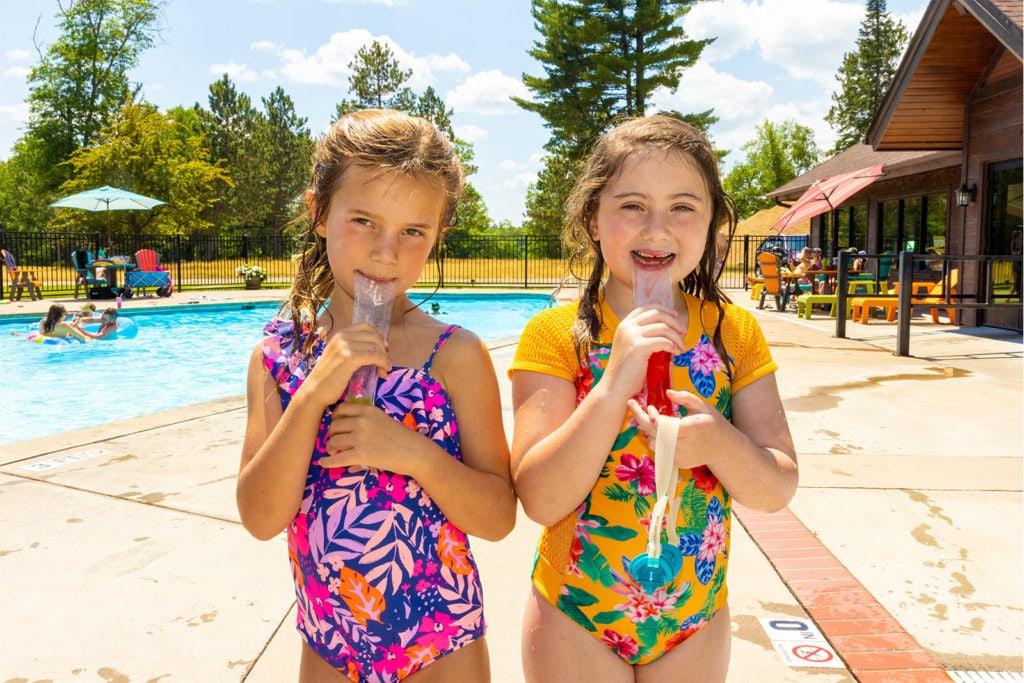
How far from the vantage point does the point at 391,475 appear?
4.31 feet

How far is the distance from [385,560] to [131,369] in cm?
1156

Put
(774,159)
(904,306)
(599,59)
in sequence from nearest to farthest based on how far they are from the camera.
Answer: (904,306), (599,59), (774,159)

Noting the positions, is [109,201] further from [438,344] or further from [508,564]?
[438,344]

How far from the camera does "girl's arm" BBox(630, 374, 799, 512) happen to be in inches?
45.2

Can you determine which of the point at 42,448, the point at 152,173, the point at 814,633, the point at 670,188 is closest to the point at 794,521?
the point at 814,633

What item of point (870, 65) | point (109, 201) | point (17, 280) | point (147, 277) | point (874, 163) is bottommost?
point (17, 280)

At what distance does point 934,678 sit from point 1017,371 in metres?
6.52

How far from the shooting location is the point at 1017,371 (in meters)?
7.30

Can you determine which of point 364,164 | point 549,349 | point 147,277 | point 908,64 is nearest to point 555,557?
point 549,349

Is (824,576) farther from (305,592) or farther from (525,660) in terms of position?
(305,592)

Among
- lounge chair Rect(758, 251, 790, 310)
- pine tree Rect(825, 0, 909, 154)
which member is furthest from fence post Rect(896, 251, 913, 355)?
pine tree Rect(825, 0, 909, 154)

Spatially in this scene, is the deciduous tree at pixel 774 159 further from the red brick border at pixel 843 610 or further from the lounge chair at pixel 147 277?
the red brick border at pixel 843 610

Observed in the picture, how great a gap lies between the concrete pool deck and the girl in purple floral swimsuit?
0.91m

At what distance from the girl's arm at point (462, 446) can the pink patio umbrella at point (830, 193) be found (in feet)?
45.8
